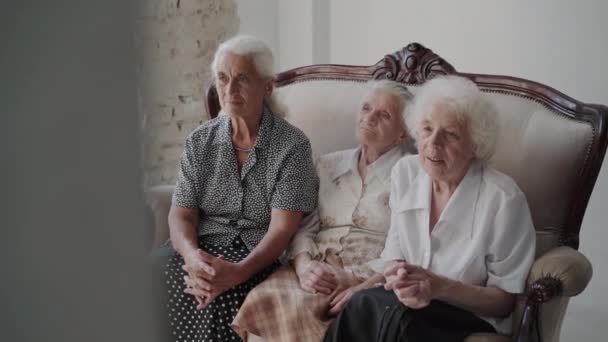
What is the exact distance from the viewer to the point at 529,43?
2.99 meters

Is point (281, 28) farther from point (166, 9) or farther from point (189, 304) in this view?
point (189, 304)

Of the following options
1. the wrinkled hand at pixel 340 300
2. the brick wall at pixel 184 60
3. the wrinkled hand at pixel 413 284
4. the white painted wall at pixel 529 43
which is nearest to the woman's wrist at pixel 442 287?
the wrinkled hand at pixel 413 284

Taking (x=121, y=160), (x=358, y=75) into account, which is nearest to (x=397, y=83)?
(x=358, y=75)

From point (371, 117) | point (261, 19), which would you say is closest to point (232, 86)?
point (371, 117)

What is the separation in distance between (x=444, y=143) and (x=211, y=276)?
0.75 meters

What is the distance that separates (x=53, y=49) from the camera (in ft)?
0.73

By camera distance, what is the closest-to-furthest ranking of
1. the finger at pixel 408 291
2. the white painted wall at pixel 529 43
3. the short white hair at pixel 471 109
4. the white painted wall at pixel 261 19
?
the finger at pixel 408 291
the short white hair at pixel 471 109
the white painted wall at pixel 529 43
the white painted wall at pixel 261 19

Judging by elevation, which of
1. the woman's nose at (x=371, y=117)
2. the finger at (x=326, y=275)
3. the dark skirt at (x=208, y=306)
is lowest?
the dark skirt at (x=208, y=306)

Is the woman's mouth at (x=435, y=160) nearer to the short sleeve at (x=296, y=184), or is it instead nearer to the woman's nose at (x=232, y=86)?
the short sleeve at (x=296, y=184)

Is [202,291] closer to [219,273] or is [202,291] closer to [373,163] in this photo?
[219,273]

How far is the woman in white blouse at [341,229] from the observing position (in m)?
2.06

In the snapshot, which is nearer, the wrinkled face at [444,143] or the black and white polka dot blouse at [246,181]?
the wrinkled face at [444,143]

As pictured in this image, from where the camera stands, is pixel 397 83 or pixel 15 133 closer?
pixel 15 133

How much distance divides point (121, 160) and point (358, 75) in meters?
2.34
